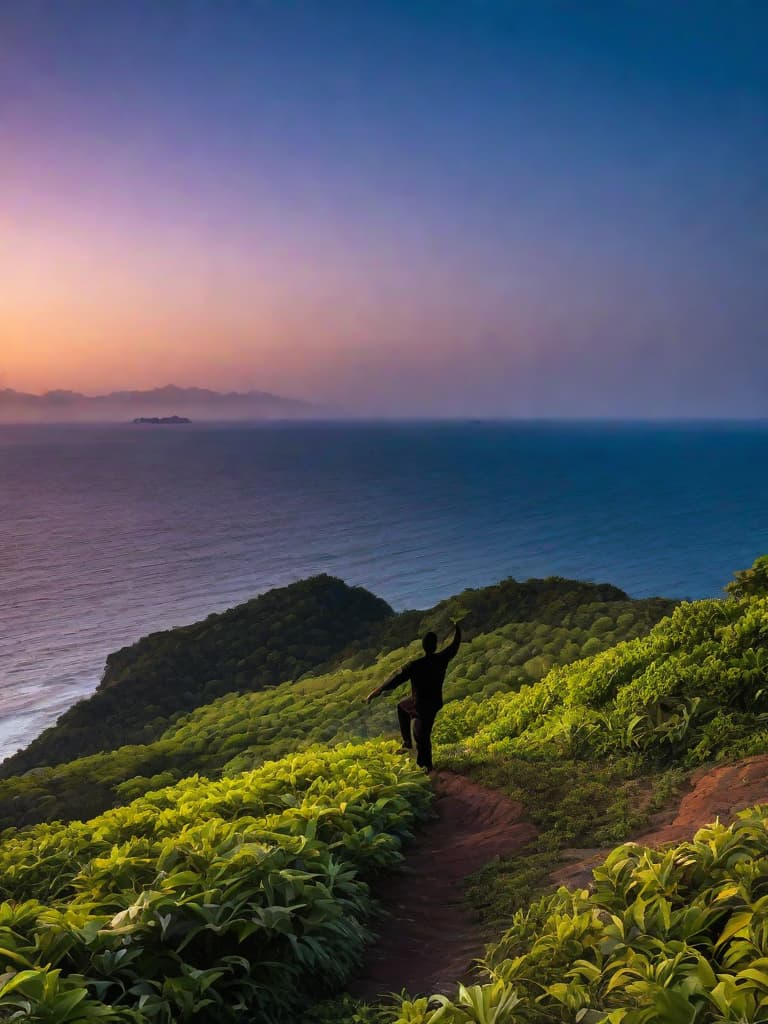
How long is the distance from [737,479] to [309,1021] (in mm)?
141576

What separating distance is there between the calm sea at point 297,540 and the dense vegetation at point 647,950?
2828cm

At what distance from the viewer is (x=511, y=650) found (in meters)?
17.5

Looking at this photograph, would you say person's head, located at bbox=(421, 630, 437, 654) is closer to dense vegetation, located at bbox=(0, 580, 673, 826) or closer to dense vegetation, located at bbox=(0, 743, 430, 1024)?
dense vegetation, located at bbox=(0, 743, 430, 1024)

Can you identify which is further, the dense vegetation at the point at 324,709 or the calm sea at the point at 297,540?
the calm sea at the point at 297,540

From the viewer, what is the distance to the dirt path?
17.2ft

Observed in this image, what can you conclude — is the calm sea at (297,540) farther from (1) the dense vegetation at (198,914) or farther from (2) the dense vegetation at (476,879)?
(1) the dense vegetation at (198,914)

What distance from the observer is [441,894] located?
262 inches

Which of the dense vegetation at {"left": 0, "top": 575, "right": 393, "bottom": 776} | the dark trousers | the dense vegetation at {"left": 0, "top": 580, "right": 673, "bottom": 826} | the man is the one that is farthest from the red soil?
the dense vegetation at {"left": 0, "top": 575, "right": 393, "bottom": 776}

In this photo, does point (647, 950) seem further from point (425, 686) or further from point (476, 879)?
point (425, 686)

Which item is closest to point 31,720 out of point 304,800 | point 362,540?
point 304,800

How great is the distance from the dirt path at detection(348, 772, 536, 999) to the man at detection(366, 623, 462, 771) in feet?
1.55

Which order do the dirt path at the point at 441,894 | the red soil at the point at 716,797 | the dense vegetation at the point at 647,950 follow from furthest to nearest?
the red soil at the point at 716,797
the dirt path at the point at 441,894
the dense vegetation at the point at 647,950

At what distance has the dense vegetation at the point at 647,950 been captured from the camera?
3.47 metres

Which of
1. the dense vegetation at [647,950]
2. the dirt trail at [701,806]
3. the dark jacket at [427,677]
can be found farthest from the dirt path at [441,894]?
the dark jacket at [427,677]
